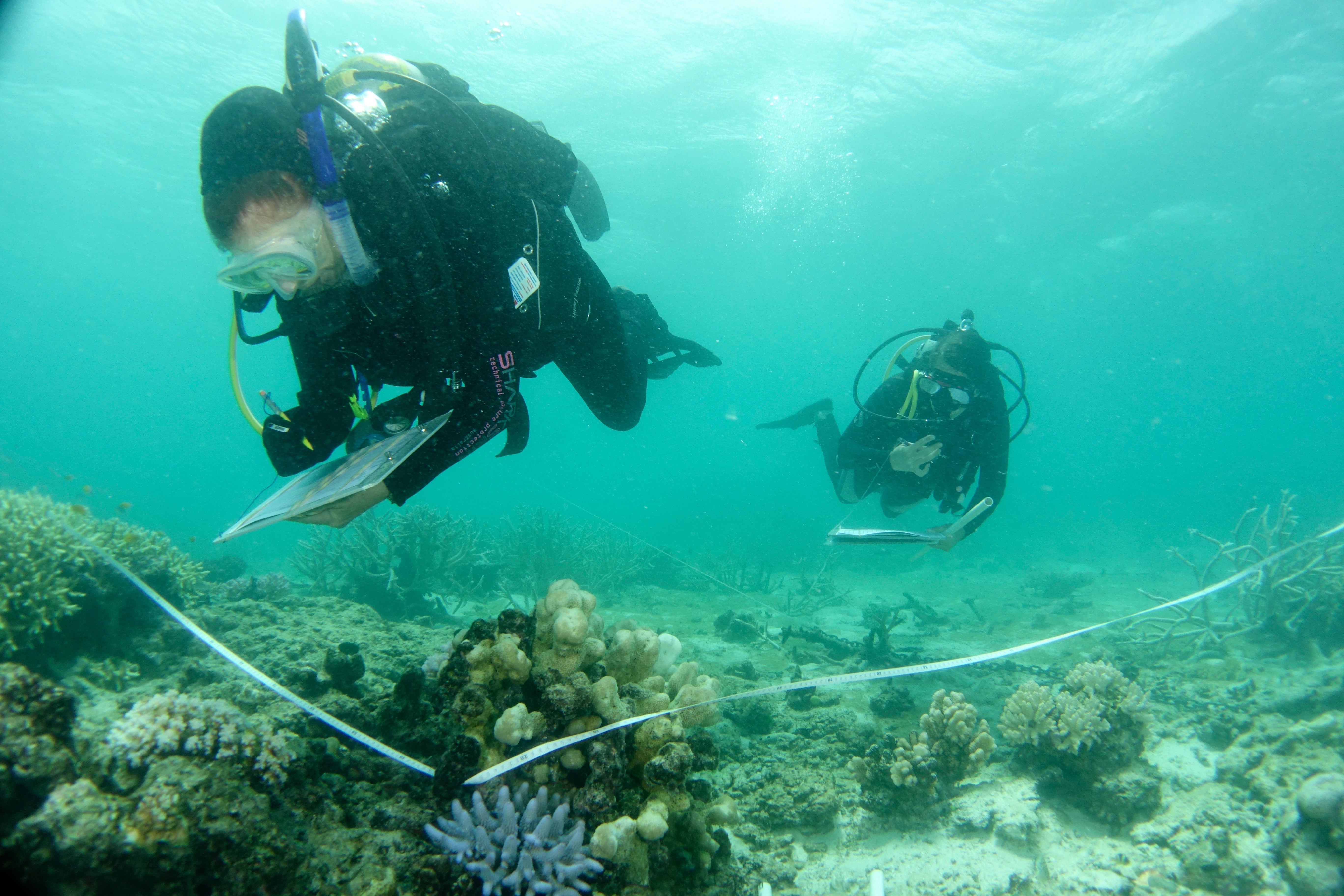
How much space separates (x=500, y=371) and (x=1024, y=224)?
114 feet

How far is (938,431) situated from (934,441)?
2.10ft

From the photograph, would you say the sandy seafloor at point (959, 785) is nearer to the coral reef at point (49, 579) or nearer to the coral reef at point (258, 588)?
the coral reef at point (49, 579)

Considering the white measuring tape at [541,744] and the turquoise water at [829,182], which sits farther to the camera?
the turquoise water at [829,182]

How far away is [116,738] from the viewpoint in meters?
1.85

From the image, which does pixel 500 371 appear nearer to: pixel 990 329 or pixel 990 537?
pixel 990 537

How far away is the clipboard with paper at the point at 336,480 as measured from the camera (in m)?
2.19

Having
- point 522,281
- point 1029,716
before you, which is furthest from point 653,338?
point 1029,716

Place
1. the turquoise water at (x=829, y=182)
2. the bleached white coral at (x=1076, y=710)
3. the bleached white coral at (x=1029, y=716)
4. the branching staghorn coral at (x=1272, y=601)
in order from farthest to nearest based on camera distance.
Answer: the turquoise water at (x=829, y=182), the branching staghorn coral at (x=1272, y=601), the bleached white coral at (x=1029, y=716), the bleached white coral at (x=1076, y=710)

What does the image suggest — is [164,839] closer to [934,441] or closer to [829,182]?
[934,441]

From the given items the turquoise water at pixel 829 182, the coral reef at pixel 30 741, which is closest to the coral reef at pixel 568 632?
the coral reef at pixel 30 741

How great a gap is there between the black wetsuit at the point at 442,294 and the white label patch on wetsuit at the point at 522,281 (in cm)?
4

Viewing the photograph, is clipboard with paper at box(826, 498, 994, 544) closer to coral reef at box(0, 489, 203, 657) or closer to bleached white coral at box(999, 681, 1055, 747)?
bleached white coral at box(999, 681, 1055, 747)

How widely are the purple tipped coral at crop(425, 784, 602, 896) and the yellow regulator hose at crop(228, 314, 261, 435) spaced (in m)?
2.45

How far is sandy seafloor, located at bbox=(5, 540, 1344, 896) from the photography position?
3.08 meters
